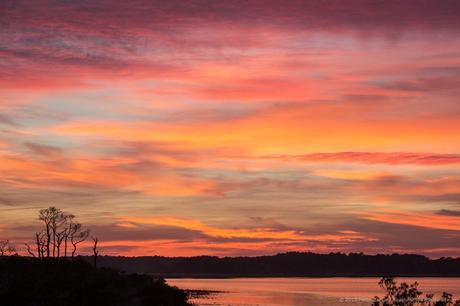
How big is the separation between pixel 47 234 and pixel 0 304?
65495 mm

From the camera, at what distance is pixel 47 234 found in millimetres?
149750

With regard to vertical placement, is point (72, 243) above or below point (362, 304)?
above

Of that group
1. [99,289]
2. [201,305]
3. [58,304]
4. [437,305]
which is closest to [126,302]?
[99,289]

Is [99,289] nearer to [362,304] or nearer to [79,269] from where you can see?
[79,269]

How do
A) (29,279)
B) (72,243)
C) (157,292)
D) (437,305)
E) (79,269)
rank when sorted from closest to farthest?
1. (437,305)
2. (29,279)
3. (157,292)
4. (79,269)
5. (72,243)

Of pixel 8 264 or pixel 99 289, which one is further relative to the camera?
pixel 8 264

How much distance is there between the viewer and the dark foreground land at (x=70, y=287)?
88750 mm

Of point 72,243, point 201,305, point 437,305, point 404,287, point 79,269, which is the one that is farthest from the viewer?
point 72,243

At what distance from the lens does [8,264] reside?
4459 inches

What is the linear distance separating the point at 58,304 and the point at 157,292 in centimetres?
2553

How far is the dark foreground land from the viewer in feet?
291

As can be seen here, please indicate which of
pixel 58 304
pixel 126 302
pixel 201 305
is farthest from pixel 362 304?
pixel 58 304

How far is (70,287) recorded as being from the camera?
9575cm

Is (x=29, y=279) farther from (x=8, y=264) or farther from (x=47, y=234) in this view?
(x=47, y=234)
